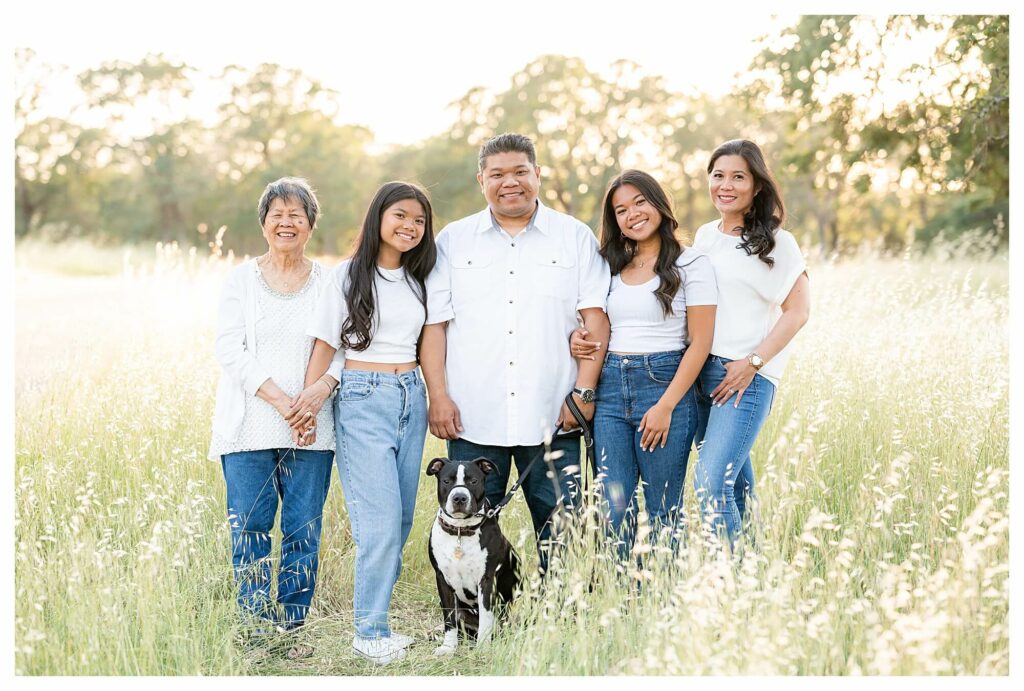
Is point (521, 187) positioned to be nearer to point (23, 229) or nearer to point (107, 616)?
point (107, 616)

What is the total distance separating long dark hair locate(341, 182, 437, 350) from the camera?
12.2ft

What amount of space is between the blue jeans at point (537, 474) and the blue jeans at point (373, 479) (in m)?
0.38

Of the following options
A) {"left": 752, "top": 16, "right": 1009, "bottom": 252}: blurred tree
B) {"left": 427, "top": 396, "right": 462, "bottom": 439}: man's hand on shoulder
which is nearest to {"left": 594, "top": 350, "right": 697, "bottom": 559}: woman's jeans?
{"left": 427, "top": 396, "right": 462, "bottom": 439}: man's hand on shoulder

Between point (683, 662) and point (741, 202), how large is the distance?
1910 mm

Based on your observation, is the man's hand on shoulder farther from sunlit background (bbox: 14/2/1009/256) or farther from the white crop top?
sunlit background (bbox: 14/2/1009/256)

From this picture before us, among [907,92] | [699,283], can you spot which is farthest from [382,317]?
[907,92]

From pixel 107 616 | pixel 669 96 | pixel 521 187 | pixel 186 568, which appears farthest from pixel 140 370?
pixel 669 96

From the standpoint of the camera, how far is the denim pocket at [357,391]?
12.2 feet

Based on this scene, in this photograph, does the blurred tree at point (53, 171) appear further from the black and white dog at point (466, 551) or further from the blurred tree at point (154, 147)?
the black and white dog at point (466, 551)

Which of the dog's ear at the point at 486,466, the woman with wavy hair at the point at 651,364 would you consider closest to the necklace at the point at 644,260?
the woman with wavy hair at the point at 651,364

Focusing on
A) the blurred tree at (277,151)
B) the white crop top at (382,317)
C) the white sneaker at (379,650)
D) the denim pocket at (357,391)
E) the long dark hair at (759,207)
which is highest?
the blurred tree at (277,151)

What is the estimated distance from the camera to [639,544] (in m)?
3.23

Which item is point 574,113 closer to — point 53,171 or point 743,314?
point 53,171

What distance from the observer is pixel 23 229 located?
27.3m
